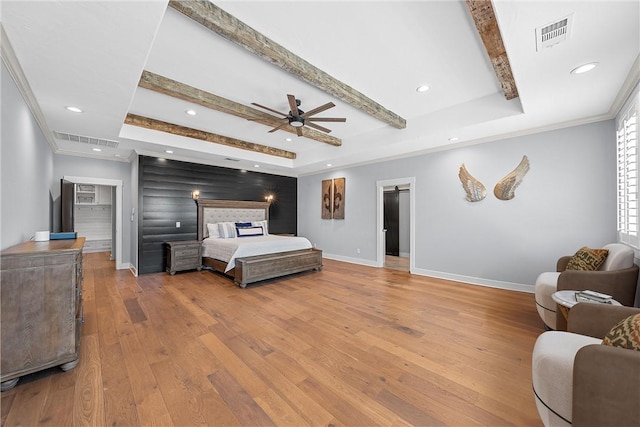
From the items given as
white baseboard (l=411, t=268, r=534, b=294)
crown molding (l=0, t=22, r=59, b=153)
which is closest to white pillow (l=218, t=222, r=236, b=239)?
crown molding (l=0, t=22, r=59, b=153)

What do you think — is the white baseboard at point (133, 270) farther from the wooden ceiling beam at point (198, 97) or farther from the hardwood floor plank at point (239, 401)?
the hardwood floor plank at point (239, 401)

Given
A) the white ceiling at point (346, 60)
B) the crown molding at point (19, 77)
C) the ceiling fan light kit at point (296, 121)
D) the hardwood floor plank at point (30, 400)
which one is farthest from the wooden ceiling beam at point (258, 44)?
the hardwood floor plank at point (30, 400)

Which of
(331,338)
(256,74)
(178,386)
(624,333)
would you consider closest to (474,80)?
(256,74)

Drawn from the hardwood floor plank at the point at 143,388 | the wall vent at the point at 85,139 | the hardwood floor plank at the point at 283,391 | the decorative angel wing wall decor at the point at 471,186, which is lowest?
the hardwood floor plank at the point at 283,391

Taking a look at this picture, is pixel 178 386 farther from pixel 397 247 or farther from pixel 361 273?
pixel 397 247

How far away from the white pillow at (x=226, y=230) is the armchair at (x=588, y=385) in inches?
226

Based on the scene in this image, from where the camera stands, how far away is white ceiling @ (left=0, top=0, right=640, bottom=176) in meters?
1.68

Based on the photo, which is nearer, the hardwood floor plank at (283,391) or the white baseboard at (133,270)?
the hardwood floor plank at (283,391)

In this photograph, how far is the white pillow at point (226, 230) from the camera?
19.4ft

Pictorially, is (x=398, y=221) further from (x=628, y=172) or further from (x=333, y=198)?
(x=628, y=172)

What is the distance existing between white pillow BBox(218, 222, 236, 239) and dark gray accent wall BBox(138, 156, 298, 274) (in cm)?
61

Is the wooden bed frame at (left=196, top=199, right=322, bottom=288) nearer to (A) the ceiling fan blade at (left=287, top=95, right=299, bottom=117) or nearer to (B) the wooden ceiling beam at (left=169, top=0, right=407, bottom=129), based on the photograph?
(A) the ceiling fan blade at (left=287, top=95, right=299, bottom=117)

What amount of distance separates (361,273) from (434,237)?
5.59ft

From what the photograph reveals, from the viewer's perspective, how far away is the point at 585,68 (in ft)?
7.45
